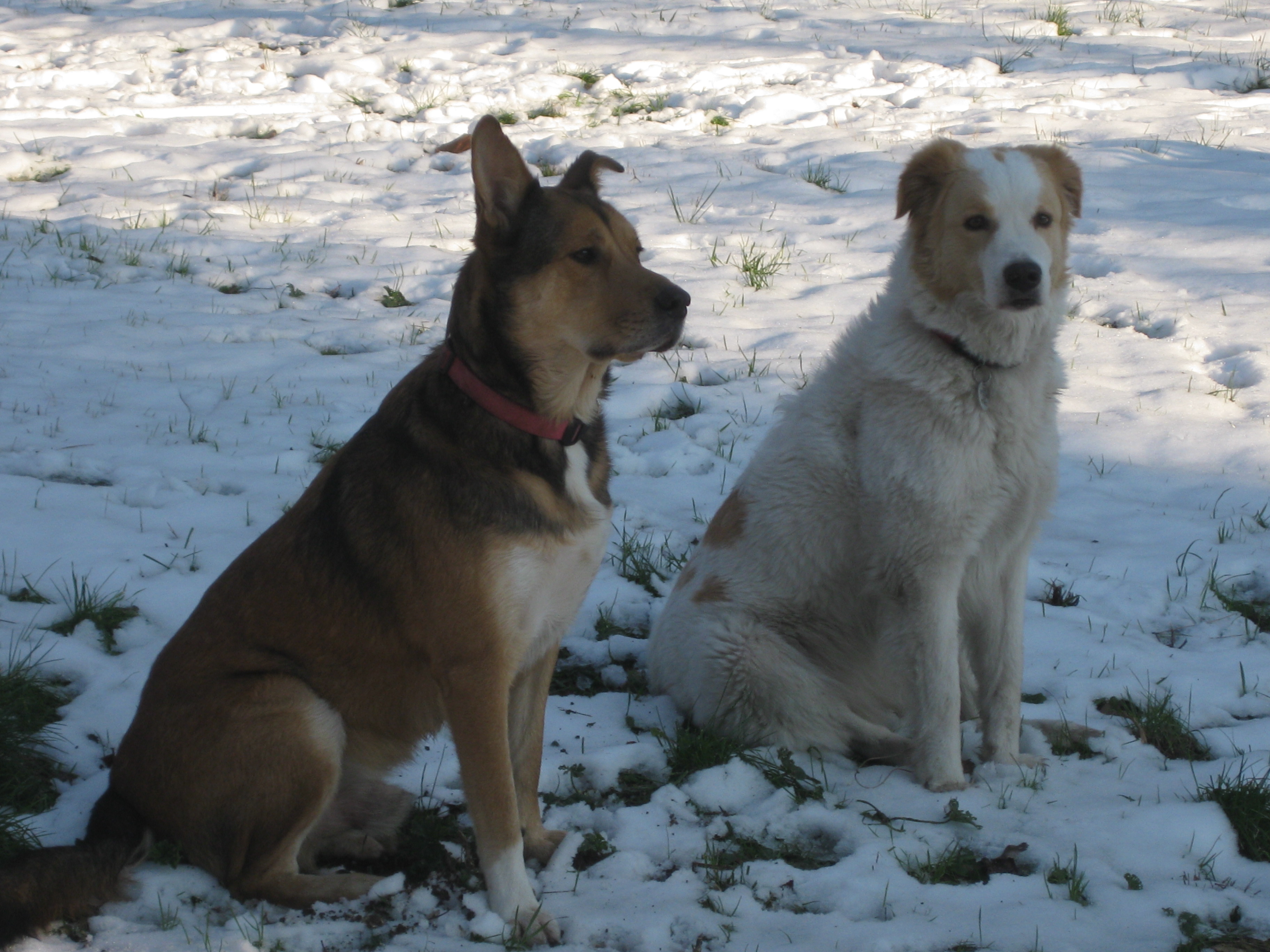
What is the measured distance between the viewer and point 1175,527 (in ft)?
15.5

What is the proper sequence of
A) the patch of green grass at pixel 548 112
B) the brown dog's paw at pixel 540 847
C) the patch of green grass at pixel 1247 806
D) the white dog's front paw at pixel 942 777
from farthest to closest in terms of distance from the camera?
the patch of green grass at pixel 548 112
the white dog's front paw at pixel 942 777
the brown dog's paw at pixel 540 847
the patch of green grass at pixel 1247 806

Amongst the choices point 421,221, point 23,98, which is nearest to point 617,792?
point 421,221

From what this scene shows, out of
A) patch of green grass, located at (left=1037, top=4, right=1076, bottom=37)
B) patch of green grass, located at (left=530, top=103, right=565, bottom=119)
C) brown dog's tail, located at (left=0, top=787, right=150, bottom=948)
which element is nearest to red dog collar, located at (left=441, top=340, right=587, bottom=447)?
brown dog's tail, located at (left=0, top=787, right=150, bottom=948)

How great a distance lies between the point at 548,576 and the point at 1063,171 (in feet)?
7.53

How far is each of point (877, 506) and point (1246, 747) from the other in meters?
1.40

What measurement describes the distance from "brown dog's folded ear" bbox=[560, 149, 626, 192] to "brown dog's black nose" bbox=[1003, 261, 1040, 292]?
1.24 m

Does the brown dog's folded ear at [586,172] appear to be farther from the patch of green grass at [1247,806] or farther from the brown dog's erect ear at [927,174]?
the patch of green grass at [1247,806]

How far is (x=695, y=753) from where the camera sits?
11.1 feet

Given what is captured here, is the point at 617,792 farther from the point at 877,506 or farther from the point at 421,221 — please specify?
the point at 421,221

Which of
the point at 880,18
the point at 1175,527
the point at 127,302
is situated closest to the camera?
the point at 1175,527

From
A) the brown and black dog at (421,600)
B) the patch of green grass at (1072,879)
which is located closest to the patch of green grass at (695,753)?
the brown and black dog at (421,600)

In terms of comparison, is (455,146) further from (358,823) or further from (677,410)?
(358,823)

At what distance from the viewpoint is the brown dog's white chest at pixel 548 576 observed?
8.70 feet

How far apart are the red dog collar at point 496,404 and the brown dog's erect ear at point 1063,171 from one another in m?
1.95
